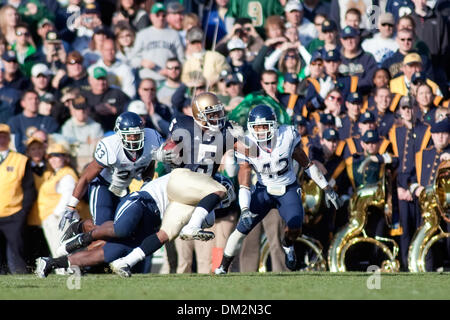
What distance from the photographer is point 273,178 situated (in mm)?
10430

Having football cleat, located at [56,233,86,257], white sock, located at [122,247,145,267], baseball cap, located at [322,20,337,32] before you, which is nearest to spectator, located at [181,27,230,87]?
baseball cap, located at [322,20,337,32]

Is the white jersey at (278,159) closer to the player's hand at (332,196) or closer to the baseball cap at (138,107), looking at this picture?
the player's hand at (332,196)

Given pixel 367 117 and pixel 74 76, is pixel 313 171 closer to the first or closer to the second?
pixel 367 117

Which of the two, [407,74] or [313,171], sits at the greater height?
[407,74]

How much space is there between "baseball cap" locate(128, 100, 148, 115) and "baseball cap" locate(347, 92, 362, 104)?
2303 mm

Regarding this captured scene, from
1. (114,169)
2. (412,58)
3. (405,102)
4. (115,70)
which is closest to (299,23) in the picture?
(412,58)

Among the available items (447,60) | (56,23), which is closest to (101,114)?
(56,23)

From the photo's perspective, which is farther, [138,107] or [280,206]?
[138,107]

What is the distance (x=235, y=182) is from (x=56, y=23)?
434 cm

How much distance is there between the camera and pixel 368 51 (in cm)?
1254

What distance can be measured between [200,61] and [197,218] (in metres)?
4.11

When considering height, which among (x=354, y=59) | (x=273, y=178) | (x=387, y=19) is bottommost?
(x=273, y=178)

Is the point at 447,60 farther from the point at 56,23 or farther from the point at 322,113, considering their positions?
the point at 56,23

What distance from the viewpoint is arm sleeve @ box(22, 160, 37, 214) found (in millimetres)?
11555
